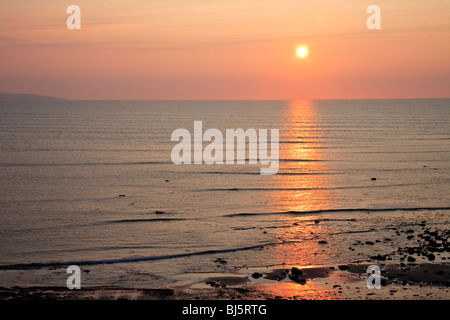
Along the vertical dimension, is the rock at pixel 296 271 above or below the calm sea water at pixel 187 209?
below

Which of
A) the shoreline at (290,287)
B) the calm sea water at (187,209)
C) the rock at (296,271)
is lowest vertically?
the shoreline at (290,287)

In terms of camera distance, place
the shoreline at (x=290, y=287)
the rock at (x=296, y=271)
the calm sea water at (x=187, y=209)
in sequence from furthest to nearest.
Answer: the calm sea water at (x=187, y=209)
the rock at (x=296, y=271)
the shoreline at (x=290, y=287)

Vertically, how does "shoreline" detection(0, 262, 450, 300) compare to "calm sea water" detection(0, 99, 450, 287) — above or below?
below

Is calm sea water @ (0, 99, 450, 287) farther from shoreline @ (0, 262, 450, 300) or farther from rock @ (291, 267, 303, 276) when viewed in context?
rock @ (291, 267, 303, 276)

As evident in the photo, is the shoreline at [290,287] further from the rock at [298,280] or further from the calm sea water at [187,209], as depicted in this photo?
the calm sea water at [187,209]

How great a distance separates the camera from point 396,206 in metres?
32.7

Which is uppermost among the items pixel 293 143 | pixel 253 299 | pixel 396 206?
pixel 293 143

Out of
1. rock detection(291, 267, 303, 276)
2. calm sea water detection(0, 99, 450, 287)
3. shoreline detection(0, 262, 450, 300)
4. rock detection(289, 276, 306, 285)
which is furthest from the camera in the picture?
calm sea water detection(0, 99, 450, 287)

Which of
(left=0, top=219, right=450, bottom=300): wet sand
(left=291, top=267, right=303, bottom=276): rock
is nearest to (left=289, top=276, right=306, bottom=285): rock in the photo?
(left=0, top=219, right=450, bottom=300): wet sand

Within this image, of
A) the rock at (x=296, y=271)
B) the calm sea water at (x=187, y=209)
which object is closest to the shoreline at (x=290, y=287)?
the rock at (x=296, y=271)

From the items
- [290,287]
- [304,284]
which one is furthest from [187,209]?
[290,287]

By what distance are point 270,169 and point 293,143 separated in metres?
32.1
